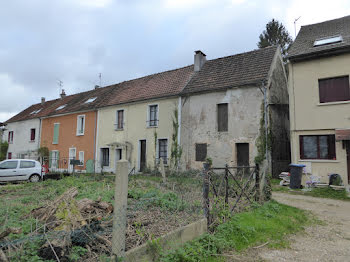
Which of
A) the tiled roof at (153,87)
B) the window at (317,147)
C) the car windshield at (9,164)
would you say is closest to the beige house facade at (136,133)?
the tiled roof at (153,87)

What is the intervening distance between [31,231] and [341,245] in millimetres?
5323

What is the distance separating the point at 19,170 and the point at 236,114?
39.4ft

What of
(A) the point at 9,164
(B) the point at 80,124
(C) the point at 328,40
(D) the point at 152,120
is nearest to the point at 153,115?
(D) the point at 152,120

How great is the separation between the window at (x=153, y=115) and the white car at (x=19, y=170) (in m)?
7.51

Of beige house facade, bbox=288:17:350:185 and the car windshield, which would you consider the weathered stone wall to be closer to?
beige house facade, bbox=288:17:350:185

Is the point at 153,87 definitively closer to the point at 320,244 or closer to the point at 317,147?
the point at 317,147

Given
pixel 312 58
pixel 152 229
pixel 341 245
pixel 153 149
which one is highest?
pixel 312 58

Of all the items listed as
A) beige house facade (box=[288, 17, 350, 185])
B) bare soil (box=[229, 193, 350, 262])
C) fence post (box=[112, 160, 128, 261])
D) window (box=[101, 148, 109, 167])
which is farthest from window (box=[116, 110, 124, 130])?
fence post (box=[112, 160, 128, 261])

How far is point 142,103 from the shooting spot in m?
18.4

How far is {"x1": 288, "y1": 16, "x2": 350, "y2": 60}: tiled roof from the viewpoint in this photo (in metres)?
12.3

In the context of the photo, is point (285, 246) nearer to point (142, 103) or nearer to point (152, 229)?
point (152, 229)

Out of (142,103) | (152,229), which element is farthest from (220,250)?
(142,103)

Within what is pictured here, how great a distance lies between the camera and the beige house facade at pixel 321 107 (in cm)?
1177

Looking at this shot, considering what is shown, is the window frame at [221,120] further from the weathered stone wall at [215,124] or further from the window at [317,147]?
the window at [317,147]
